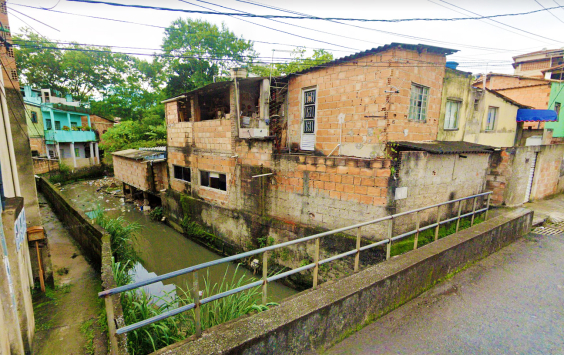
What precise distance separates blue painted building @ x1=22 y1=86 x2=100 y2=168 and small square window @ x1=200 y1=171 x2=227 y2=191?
806 inches

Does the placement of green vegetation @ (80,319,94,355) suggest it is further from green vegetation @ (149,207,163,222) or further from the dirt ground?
green vegetation @ (149,207,163,222)

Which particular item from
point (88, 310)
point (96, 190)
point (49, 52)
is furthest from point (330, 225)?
point (49, 52)

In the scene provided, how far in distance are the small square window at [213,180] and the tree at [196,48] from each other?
578 inches

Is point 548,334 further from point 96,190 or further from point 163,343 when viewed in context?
point 96,190

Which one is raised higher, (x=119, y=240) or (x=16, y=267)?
(x=16, y=267)

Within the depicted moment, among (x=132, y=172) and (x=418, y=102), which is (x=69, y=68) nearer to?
(x=132, y=172)

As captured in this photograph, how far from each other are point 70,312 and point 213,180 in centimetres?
658

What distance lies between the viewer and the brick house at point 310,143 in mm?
6645

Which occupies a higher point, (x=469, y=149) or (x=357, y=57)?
(x=357, y=57)

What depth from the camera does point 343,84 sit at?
743 centimetres

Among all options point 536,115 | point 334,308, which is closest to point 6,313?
point 334,308

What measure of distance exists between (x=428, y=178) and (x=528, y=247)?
2423mm

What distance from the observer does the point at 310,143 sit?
347 inches

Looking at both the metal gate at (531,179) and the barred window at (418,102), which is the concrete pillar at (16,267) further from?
the metal gate at (531,179)
